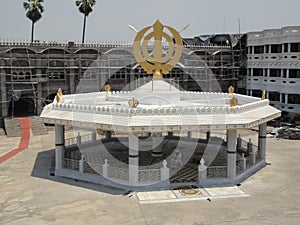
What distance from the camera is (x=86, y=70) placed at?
152 feet

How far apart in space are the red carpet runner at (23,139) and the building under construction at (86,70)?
74.7 inches

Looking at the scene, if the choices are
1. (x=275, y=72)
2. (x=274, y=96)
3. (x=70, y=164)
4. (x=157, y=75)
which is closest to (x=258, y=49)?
(x=275, y=72)

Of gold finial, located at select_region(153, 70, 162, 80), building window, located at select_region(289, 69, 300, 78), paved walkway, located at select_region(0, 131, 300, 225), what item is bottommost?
paved walkway, located at select_region(0, 131, 300, 225)

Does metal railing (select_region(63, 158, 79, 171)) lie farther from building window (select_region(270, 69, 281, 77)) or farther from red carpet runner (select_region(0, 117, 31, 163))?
building window (select_region(270, 69, 281, 77))

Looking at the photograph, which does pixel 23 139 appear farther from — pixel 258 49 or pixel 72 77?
pixel 258 49

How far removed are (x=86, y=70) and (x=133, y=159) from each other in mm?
27053

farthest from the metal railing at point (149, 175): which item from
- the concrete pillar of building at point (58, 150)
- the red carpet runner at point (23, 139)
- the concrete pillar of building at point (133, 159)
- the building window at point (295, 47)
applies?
the building window at point (295, 47)

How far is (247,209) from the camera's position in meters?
18.8

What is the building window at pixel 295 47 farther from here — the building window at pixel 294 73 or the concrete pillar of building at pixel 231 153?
the concrete pillar of building at pixel 231 153

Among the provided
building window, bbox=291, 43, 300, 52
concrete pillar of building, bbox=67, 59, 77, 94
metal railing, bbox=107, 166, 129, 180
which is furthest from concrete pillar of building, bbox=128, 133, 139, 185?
building window, bbox=291, 43, 300, 52

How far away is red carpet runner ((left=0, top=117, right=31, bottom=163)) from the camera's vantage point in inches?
1188

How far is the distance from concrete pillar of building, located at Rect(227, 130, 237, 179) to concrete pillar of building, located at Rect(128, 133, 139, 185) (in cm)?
572

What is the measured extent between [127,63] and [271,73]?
1841 cm

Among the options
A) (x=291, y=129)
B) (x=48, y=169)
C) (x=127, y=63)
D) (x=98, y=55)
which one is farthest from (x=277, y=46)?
(x=48, y=169)
